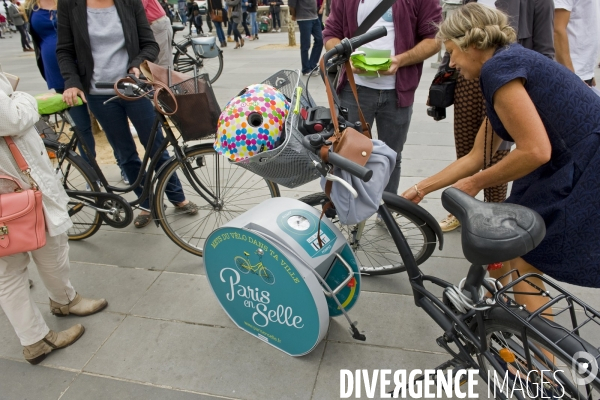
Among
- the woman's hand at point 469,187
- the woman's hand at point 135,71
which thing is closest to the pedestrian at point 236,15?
the woman's hand at point 135,71

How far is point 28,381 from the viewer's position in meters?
2.23

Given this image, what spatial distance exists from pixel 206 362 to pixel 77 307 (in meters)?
0.95

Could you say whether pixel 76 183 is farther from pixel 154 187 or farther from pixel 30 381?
pixel 30 381

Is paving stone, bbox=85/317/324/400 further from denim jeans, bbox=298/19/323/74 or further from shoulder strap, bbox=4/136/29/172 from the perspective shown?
denim jeans, bbox=298/19/323/74

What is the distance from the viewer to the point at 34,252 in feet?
7.57

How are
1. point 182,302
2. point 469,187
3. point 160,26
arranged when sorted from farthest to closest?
point 160,26, point 182,302, point 469,187

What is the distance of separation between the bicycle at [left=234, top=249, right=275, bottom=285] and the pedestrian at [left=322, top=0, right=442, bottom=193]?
1322 millimetres

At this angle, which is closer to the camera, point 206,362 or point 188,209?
point 206,362

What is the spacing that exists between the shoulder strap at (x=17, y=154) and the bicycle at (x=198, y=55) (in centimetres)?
376

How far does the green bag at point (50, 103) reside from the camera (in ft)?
9.24

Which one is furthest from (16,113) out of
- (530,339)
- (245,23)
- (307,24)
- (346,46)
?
(245,23)

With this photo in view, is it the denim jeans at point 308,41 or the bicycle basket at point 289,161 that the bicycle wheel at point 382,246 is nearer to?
the bicycle basket at point 289,161

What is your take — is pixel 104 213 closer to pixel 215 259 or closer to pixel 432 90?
pixel 215 259

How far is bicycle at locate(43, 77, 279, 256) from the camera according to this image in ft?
9.18
